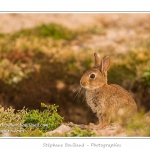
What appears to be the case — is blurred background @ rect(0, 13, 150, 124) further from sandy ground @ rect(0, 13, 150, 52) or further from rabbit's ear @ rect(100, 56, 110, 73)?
rabbit's ear @ rect(100, 56, 110, 73)

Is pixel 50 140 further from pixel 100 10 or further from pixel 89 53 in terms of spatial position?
pixel 89 53

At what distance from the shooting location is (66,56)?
9.90 metres

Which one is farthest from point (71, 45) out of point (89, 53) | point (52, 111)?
point (52, 111)

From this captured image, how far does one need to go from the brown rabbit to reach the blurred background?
1.21m

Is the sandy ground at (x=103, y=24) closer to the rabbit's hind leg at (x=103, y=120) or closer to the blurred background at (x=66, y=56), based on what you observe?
the blurred background at (x=66, y=56)

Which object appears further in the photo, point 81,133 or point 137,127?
point 137,127

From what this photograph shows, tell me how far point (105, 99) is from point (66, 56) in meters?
2.96

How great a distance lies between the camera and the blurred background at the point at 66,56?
9156mm

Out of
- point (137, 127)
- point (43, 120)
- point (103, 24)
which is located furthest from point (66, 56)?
point (137, 127)

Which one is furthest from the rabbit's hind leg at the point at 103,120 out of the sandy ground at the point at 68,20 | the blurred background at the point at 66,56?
the sandy ground at the point at 68,20

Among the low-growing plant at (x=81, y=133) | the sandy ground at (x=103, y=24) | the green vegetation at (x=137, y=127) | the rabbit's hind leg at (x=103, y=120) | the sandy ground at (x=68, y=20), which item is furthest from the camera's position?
the sandy ground at (x=68, y=20)

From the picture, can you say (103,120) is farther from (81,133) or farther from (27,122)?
(27,122)

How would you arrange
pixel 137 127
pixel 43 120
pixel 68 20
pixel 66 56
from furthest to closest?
1. pixel 68 20
2. pixel 66 56
3. pixel 43 120
4. pixel 137 127

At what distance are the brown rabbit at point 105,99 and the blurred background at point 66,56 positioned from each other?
1213 millimetres
